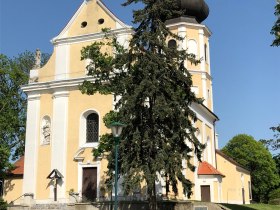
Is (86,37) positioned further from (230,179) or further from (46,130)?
(230,179)

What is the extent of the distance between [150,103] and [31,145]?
12.0 m

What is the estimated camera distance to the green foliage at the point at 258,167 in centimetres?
5716

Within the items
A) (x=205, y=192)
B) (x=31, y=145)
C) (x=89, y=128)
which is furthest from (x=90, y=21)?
(x=205, y=192)

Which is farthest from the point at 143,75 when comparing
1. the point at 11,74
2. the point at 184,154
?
the point at 11,74

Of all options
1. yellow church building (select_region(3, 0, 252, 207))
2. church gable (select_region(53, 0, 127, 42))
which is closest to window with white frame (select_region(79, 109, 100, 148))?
yellow church building (select_region(3, 0, 252, 207))

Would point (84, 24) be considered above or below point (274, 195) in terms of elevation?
above

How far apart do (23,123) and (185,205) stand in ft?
56.9

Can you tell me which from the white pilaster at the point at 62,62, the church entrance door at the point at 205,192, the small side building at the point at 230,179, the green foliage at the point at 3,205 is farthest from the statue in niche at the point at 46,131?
the small side building at the point at 230,179

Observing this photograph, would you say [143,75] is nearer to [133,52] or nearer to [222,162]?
[133,52]

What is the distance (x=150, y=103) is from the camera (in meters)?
20.1

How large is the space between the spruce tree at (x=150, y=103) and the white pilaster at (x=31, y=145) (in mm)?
8589

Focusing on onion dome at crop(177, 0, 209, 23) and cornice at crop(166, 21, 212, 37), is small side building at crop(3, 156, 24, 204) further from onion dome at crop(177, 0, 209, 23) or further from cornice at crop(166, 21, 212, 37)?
onion dome at crop(177, 0, 209, 23)

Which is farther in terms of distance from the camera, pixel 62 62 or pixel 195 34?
pixel 195 34

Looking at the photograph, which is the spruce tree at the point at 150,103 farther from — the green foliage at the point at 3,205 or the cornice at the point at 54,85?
the green foliage at the point at 3,205
